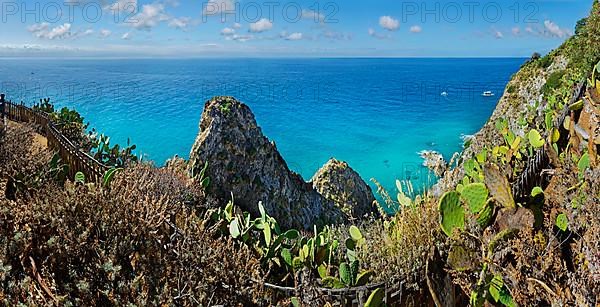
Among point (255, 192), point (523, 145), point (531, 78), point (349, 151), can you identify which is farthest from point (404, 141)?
point (523, 145)

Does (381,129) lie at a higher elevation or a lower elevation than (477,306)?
lower

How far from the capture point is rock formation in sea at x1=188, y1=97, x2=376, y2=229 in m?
13.6

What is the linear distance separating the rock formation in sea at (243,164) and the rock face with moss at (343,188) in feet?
13.3

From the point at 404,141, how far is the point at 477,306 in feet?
145

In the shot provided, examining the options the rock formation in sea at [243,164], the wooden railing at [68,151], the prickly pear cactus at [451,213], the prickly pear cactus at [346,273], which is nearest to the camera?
the prickly pear cactus at [346,273]

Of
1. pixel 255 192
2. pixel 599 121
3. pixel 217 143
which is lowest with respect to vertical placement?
pixel 255 192

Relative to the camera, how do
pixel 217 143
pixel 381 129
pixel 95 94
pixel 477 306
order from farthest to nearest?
pixel 95 94 < pixel 381 129 < pixel 217 143 < pixel 477 306

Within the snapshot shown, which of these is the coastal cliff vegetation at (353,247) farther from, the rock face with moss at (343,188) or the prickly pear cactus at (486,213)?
the rock face with moss at (343,188)

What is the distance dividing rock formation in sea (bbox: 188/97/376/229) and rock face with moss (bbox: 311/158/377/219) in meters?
4.04

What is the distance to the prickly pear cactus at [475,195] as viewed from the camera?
11.9 feet

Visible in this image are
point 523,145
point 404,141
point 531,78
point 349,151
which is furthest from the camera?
point 404,141

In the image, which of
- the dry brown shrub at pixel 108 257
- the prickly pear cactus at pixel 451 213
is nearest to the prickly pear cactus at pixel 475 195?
the prickly pear cactus at pixel 451 213

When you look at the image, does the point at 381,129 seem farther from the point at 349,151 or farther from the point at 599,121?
the point at 599,121

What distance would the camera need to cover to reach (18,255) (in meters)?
3.06
